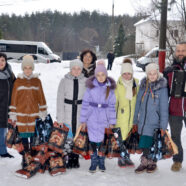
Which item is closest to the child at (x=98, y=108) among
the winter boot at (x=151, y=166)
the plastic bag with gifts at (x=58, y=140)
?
the plastic bag with gifts at (x=58, y=140)

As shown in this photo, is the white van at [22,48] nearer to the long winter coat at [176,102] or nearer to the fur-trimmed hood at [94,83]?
the fur-trimmed hood at [94,83]

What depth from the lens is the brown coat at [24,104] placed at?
381 cm

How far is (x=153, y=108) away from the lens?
12.3ft

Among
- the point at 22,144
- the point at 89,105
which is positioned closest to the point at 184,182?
the point at 89,105

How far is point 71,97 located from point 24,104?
686 millimetres

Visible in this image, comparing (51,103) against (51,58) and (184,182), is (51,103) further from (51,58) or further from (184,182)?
(51,58)

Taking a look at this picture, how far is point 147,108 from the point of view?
12.4ft

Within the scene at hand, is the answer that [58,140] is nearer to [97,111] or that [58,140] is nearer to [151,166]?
[97,111]

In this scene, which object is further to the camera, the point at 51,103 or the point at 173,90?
the point at 51,103

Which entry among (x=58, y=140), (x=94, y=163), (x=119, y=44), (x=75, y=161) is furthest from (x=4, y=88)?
(x=119, y=44)

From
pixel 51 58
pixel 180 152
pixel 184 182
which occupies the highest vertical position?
pixel 51 58

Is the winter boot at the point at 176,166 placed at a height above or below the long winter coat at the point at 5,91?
below

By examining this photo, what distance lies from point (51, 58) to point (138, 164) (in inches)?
867

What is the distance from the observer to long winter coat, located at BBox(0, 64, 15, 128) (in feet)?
13.2
